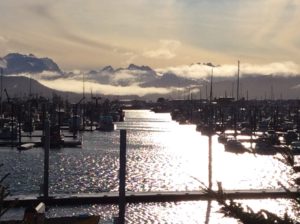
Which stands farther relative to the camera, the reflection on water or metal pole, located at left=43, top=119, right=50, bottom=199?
metal pole, located at left=43, top=119, right=50, bottom=199

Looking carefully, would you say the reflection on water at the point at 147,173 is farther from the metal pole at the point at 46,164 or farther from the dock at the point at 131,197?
the metal pole at the point at 46,164

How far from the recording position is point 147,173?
2581 inches

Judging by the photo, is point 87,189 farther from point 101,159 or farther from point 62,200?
point 101,159

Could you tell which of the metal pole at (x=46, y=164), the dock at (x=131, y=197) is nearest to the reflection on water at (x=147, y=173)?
the dock at (x=131, y=197)

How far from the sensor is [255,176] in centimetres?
6550

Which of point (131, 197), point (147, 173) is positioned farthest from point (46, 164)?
point (147, 173)

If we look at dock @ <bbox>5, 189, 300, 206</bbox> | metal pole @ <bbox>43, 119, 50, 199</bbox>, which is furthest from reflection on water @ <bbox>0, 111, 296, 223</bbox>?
metal pole @ <bbox>43, 119, 50, 199</bbox>

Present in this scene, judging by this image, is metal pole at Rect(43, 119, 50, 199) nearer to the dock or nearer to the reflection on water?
the dock

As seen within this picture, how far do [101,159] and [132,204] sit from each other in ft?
132

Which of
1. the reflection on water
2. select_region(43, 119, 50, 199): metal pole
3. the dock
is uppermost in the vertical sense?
select_region(43, 119, 50, 199): metal pole

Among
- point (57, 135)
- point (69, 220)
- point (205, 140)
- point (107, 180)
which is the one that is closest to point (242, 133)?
point (205, 140)

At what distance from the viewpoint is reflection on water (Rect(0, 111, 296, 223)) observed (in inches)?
1549

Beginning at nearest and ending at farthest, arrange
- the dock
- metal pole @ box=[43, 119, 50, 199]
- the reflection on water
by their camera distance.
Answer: the reflection on water → the dock → metal pole @ box=[43, 119, 50, 199]

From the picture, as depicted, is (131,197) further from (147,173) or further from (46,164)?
(147,173)
